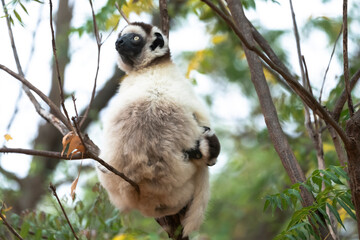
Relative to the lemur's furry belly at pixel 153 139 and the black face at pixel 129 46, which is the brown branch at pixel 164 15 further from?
the lemur's furry belly at pixel 153 139

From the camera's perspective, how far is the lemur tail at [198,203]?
3.71 m

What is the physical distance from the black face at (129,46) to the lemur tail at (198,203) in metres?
1.24

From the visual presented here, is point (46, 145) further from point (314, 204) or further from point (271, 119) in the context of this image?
point (314, 204)

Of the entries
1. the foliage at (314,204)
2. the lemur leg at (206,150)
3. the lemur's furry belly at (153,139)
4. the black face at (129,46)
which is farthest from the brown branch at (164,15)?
the foliage at (314,204)

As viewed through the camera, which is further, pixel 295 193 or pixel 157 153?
pixel 157 153

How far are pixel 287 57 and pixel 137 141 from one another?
4.12 meters

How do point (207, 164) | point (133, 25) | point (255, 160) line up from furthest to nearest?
point (255, 160) < point (133, 25) < point (207, 164)

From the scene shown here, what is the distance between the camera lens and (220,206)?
9.69 m

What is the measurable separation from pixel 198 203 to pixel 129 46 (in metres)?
1.53

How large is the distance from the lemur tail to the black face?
124 cm

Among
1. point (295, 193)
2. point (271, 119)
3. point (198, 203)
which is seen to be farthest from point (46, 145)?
point (295, 193)

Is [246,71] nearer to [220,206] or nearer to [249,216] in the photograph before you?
[220,206]

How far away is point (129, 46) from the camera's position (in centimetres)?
409


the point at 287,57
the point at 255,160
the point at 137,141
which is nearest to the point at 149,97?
the point at 137,141
